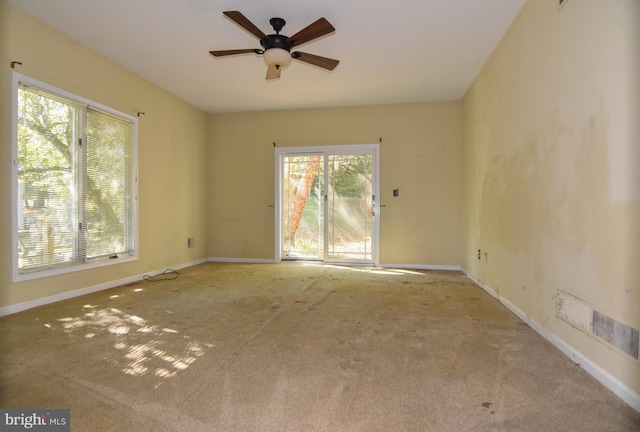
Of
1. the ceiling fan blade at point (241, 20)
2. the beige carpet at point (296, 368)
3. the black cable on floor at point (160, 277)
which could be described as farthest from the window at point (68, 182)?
the ceiling fan blade at point (241, 20)

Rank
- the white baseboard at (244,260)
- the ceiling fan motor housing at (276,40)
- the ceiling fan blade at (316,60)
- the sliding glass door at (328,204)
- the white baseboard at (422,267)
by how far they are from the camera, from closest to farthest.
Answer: the ceiling fan motor housing at (276,40) < the ceiling fan blade at (316,60) < the white baseboard at (422,267) < the sliding glass door at (328,204) < the white baseboard at (244,260)

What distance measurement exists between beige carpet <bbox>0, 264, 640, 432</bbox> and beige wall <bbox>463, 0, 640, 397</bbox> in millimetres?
321

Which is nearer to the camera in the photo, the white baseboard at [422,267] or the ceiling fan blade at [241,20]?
the ceiling fan blade at [241,20]

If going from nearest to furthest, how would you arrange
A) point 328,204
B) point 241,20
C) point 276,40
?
point 241,20
point 276,40
point 328,204

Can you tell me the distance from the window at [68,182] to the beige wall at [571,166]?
419 cm

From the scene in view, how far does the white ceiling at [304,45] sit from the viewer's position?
2.67 m

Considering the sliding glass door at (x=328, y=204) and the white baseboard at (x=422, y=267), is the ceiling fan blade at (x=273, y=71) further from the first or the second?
the white baseboard at (x=422, y=267)

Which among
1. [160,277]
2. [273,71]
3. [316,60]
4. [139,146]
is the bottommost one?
[160,277]

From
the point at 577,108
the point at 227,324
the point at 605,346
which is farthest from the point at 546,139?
the point at 227,324

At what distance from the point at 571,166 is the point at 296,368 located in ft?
6.67

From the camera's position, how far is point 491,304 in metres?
2.99

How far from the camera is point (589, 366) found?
1.69 meters

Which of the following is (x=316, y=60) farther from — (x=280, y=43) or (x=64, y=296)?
(x=64, y=296)

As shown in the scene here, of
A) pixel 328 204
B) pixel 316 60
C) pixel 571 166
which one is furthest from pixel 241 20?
pixel 328 204
